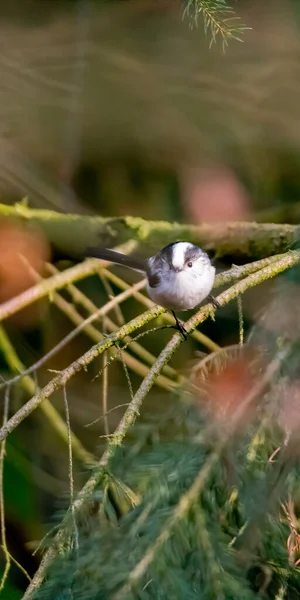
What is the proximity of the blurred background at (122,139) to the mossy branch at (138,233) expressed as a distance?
0.07 meters

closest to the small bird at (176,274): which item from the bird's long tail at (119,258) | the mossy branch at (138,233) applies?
the bird's long tail at (119,258)

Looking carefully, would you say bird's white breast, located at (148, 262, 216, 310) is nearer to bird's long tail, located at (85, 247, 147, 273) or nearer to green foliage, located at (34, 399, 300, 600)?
bird's long tail, located at (85, 247, 147, 273)

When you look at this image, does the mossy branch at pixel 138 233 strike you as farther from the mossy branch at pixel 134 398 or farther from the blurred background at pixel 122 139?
the mossy branch at pixel 134 398

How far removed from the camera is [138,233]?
1.71 metres

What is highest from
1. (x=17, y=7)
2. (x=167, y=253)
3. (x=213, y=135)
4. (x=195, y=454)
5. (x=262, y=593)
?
(x=17, y=7)

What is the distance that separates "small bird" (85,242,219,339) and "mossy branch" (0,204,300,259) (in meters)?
0.26

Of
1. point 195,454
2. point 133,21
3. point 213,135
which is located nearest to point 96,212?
point 213,135

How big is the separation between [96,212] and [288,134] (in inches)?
20.3

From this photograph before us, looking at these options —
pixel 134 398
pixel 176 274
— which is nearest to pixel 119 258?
pixel 176 274

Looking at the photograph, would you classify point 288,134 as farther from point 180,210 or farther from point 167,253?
point 167,253

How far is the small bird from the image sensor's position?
125 cm

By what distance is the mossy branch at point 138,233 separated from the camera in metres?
1.68

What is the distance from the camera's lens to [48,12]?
5.41 ft

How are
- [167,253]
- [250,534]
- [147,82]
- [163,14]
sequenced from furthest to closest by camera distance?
[147,82] → [163,14] → [167,253] → [250,534]
